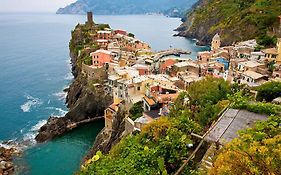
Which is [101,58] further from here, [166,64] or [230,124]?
[230,124]

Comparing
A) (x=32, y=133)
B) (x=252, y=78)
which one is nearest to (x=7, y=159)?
(x=32, y=133)

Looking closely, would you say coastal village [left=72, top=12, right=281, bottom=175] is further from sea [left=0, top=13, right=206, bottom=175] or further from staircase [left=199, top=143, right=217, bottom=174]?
sea [left=0, top=13, right=206, bottom=175]

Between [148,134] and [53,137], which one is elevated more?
[148,134]

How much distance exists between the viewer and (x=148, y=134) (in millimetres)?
15859

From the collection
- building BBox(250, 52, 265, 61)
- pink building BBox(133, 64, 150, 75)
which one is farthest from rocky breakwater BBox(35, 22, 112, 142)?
building BBox(250, 52, 265, 61)

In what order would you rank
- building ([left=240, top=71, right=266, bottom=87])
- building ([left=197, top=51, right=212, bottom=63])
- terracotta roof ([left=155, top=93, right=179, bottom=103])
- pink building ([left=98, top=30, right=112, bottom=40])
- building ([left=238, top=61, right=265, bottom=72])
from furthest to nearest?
pink building ([left=98, top=30, right=112, bottom=40]) < building ([left=197, top=51, right=212, bottom=63]) < building ([left=238, top=61, right=265, bottom=72]) < building ([left=240, top=71, right=266, bottom=87]) < terracotta roof ([left=155, top=93, right=179, bottom=103])

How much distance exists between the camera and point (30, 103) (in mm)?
47562

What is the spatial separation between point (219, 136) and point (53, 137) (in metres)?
27.3

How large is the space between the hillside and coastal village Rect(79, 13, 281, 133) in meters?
12.5

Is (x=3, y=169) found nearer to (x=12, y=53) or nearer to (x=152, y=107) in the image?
(x=152, y=107)

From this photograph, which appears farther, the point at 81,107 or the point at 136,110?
the point at 81,107

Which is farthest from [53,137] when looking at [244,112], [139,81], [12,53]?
[12,53]

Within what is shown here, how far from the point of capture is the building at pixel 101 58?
44250mm

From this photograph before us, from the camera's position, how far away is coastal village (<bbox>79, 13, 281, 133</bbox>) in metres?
28.3
